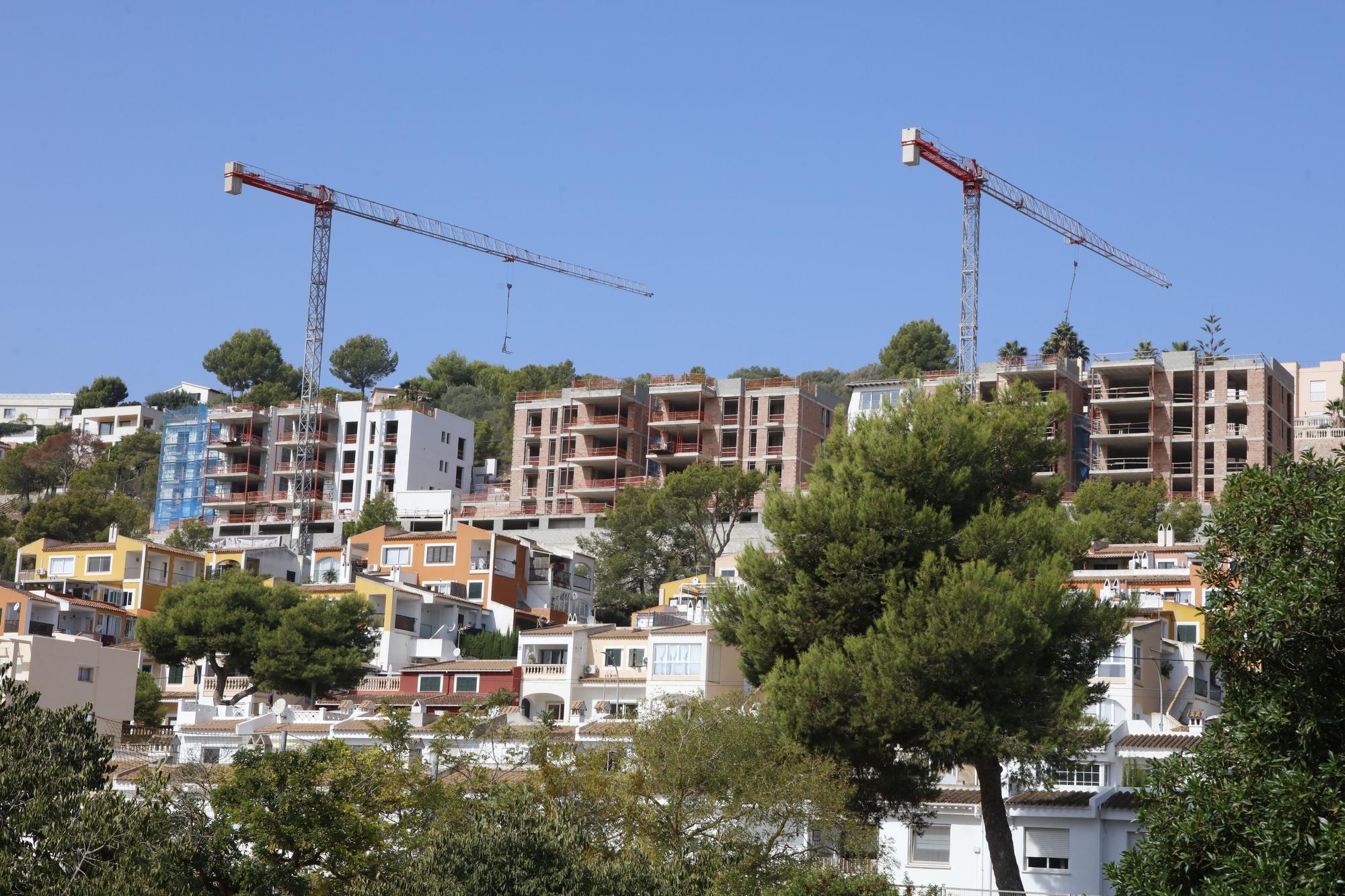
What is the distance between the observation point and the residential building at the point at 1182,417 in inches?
4341

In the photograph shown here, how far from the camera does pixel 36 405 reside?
196750 mm

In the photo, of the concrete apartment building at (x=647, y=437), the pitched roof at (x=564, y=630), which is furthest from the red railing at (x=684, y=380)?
the pitched roof at (x=564, y=630)

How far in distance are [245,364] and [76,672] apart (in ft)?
409

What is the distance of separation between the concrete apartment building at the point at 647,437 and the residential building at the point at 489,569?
82.3 feet

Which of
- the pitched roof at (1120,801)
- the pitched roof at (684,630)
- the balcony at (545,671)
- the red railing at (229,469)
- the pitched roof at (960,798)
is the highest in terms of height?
the red railing at (229,469)

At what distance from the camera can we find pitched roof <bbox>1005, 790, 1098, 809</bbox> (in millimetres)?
39688

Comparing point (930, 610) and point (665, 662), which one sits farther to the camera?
point (665, 662)

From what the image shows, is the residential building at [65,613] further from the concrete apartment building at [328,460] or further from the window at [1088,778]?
the window at [1088,778]

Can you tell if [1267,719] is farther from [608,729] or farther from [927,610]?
[608,729]

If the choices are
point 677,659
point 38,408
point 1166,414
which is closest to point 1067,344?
point 1166,414

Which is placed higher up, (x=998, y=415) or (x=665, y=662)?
(x=998, y=415)

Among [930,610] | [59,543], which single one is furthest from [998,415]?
[59,543]

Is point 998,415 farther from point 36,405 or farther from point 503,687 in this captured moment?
point 36,405

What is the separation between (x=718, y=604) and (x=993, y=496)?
6.53m
